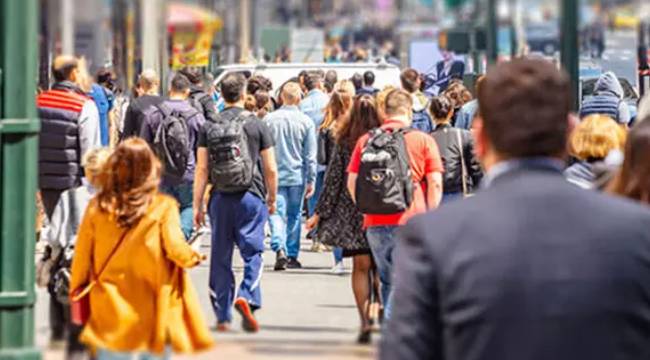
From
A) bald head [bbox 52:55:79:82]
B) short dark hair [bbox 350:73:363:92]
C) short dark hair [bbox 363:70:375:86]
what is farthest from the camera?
short dark hair [bbox 350:73:363:92]

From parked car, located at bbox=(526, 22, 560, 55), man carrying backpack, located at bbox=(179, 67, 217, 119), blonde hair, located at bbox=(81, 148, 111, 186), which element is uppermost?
parked car, located at bbox=(526, 22, 560, 55)

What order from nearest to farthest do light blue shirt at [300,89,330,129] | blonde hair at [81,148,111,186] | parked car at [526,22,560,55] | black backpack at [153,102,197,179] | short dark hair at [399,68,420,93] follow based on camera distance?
blonde hair at [81,148,111,186] → black backpack at [153,102,197,179] → short dark hair at [399,68,420,93] → light blue shirt at [300,89,330,129] → parked car at [526,22,560,55]

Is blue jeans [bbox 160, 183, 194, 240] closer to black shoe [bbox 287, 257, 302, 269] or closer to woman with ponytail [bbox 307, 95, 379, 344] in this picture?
black shoe [bbox 287, 257, 302, 269]

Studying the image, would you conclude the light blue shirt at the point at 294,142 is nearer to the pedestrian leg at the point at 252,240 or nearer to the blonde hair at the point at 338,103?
the blonde hair at the point at 338,103

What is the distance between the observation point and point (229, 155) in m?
11.8

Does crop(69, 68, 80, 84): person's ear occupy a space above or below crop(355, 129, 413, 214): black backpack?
above

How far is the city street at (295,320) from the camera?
1054 centimetres

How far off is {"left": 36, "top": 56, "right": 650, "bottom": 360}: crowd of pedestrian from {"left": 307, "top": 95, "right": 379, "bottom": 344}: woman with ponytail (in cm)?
1

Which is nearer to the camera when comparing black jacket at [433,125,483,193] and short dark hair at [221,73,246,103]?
short dark hair at [221,73,246,103]

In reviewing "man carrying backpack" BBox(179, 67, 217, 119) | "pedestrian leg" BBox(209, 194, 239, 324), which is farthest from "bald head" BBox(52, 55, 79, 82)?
"man carrying backpack" BBox(179, 67, 217, 119)

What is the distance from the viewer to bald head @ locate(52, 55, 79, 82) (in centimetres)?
1202

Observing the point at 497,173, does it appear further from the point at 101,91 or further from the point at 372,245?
the point at 101,91

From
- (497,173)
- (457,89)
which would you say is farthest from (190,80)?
(497,173)

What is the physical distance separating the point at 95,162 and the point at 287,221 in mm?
7360
